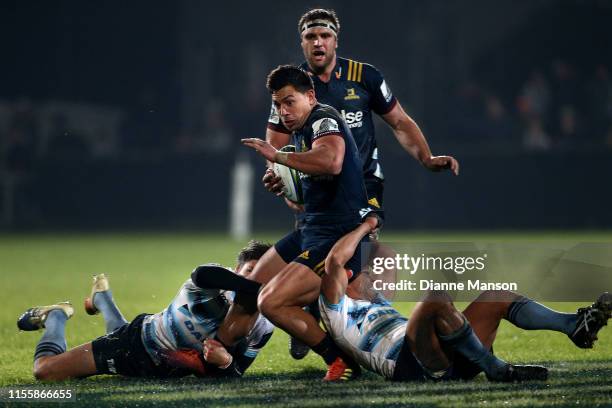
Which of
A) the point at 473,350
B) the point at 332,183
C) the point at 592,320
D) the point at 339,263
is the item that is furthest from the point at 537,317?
the point at 332,183

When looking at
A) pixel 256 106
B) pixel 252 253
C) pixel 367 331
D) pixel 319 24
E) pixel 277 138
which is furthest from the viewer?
pixel 256 106

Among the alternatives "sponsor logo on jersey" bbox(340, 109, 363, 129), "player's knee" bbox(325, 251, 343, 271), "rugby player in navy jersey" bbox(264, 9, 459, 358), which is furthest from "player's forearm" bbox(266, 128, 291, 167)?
"player's knee" bbox(325, 251, 343, 271)

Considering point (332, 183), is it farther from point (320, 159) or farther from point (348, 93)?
point (348, 93)

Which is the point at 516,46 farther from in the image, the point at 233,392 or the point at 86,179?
the point at 233,392

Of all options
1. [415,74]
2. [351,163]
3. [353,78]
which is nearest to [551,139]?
[415,74]

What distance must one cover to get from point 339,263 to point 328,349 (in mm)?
475

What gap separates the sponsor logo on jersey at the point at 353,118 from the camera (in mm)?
7758

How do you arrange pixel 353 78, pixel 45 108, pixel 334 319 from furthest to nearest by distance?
pixel 45 108
pixel 353 78
pixel 334 319

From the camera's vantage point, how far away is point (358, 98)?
25.8ft

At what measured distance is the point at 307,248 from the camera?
21.5 ft

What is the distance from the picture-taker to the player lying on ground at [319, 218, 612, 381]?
5.71 meters

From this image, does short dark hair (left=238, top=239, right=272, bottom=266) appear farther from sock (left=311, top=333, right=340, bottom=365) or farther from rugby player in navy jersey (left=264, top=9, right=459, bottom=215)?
sock (left=311, top=333, right=340, bottom=365)

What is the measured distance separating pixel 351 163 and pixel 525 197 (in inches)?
521

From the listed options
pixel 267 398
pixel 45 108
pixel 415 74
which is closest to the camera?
pixel 267 398
